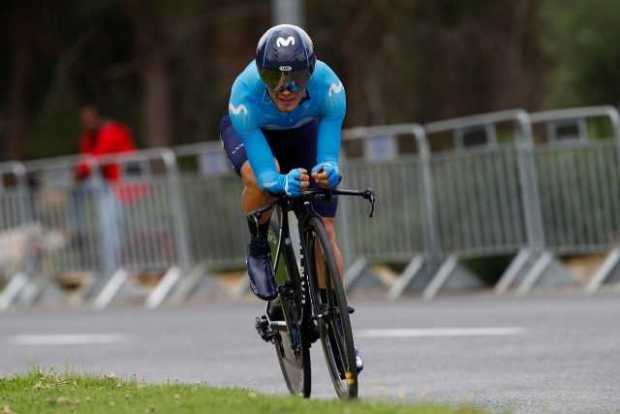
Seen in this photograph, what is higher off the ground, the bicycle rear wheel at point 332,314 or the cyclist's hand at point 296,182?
the cyclist's hand at point 296,182

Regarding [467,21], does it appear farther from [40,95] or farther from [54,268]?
[54,268]

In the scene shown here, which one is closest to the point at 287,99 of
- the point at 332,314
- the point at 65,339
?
the point at 332,314

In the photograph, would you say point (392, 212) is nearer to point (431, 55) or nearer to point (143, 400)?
point (143, 400)

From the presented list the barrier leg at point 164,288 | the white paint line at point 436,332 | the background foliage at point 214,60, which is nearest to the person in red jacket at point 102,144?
the barrier leg at point 164,288

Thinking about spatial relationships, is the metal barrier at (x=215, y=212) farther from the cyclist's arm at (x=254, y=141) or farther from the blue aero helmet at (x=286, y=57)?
the blue aero helmet at (x=286, y=57)

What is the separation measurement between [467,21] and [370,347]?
1922 centimetres

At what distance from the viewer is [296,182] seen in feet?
27.1

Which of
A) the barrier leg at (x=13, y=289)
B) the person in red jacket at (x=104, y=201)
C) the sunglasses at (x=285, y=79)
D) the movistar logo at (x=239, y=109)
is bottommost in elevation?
the barrier leg at (x=13, y=289)

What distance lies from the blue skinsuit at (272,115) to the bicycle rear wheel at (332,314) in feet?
1.02

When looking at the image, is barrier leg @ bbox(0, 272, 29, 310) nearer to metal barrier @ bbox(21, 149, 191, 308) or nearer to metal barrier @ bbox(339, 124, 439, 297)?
metal barrier @ bbox(21, 149, 191, 308)

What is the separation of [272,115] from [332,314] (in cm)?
98

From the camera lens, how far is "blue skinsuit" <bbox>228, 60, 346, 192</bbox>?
8406mm

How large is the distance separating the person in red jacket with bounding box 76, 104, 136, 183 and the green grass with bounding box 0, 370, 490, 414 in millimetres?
11079

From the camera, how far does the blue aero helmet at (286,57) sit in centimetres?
818
